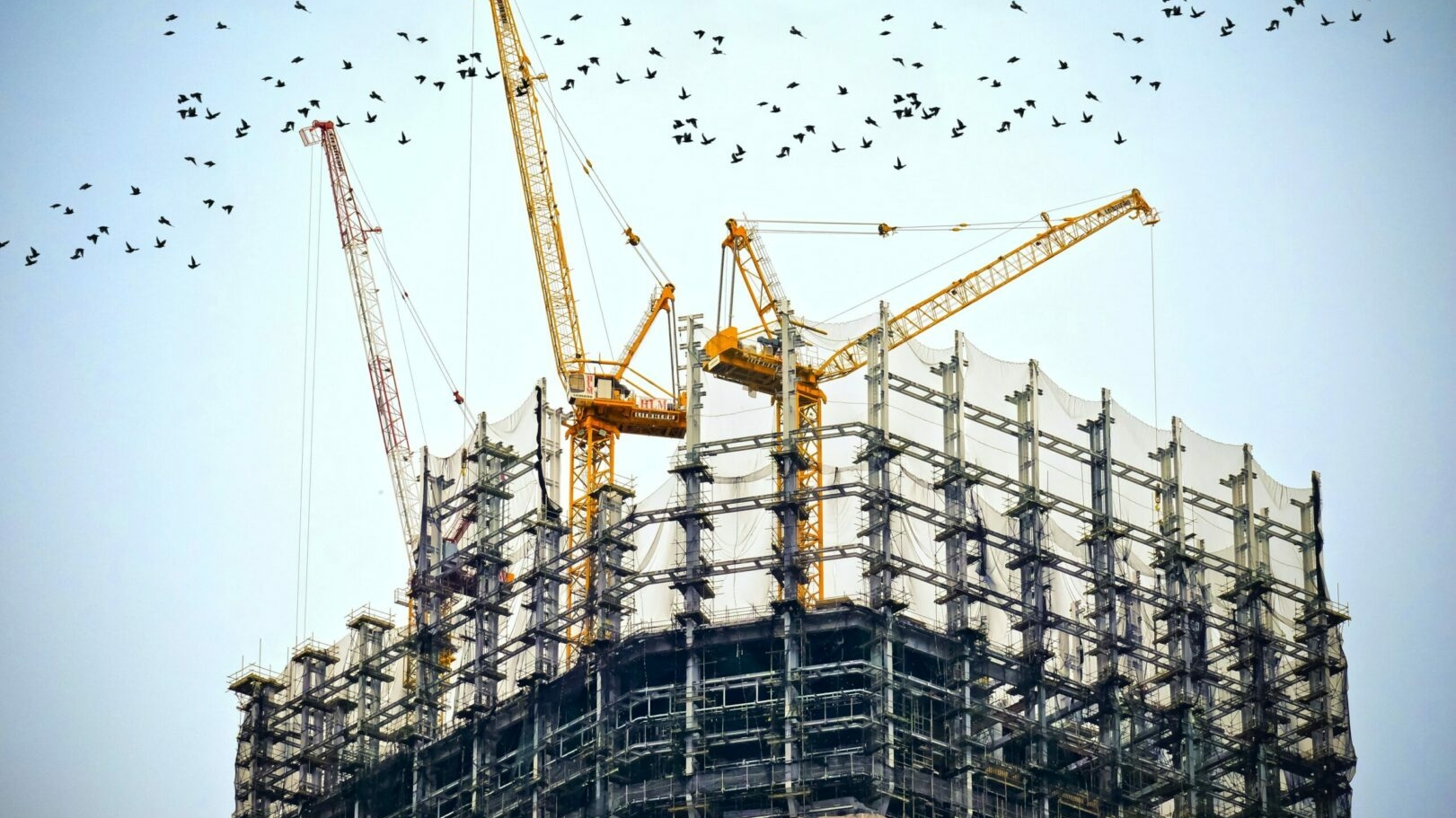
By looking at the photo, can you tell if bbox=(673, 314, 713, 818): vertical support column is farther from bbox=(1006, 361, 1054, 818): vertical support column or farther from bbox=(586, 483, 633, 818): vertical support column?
bbox=(1006, 361, 1054, 818): vertical support column

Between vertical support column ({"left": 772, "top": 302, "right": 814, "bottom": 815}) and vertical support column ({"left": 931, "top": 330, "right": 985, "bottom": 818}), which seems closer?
vertical support column ({"left": 772, "top": 302, "right": 814, "bottom": 815})

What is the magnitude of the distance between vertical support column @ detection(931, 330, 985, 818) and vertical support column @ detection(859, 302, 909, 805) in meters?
4.38

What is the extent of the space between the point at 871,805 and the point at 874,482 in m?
22.3

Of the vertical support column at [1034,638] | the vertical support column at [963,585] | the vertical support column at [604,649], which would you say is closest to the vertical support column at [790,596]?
the vertical support column at [963,585]

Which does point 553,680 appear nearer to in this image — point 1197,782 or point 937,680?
point 937,680

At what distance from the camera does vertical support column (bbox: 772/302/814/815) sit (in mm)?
183625

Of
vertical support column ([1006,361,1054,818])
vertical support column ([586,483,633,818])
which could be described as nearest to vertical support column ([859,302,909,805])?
vertical support column ([1006,361,1054,818])

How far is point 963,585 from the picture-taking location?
192 m

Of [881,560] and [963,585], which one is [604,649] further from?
[963,585]

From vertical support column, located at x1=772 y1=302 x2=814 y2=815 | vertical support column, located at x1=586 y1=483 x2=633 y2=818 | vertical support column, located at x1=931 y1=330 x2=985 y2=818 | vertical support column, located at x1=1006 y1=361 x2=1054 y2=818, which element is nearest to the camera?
vertical support column, located at x1=772 y1=302 x2=814 y2=815

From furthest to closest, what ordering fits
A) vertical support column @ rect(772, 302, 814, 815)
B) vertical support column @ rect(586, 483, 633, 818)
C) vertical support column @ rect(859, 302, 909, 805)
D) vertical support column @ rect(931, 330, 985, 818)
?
1. vertical support column @ rect(586, 483, 633, 818)
2. vertical support column @ rect(931, 330, 985, 818)
3. vertical support column @ rect(859, 302, 909, 805)
4. vertical support column @ rect(772, 302, 814, 815)

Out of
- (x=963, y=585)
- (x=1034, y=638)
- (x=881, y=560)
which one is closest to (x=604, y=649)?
(x=881, y=560)

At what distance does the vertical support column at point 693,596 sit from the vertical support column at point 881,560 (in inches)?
424

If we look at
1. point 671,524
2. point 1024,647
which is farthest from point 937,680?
point 671,524
